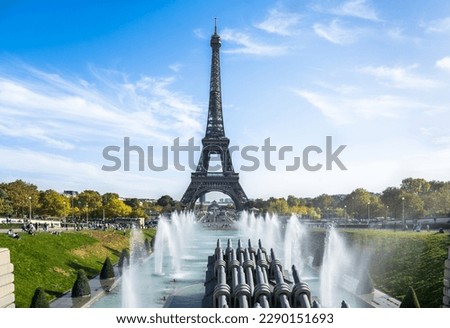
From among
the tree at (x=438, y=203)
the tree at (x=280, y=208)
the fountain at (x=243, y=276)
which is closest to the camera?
the fountain at (x=243, y=276)

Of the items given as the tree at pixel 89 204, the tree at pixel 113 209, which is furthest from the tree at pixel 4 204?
the tree at pixel 113 209

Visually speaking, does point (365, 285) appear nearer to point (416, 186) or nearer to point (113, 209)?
point (113, 209)

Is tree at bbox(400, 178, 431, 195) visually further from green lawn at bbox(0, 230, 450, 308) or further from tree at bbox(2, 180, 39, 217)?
tree at bbox(2, 180, 39, 217)

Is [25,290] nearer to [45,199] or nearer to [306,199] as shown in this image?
[45,199]

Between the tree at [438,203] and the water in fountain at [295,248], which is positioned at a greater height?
the tree at [438,203]

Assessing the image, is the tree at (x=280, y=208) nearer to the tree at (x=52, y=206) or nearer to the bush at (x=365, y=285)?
the tree at (x=52, y=206)
